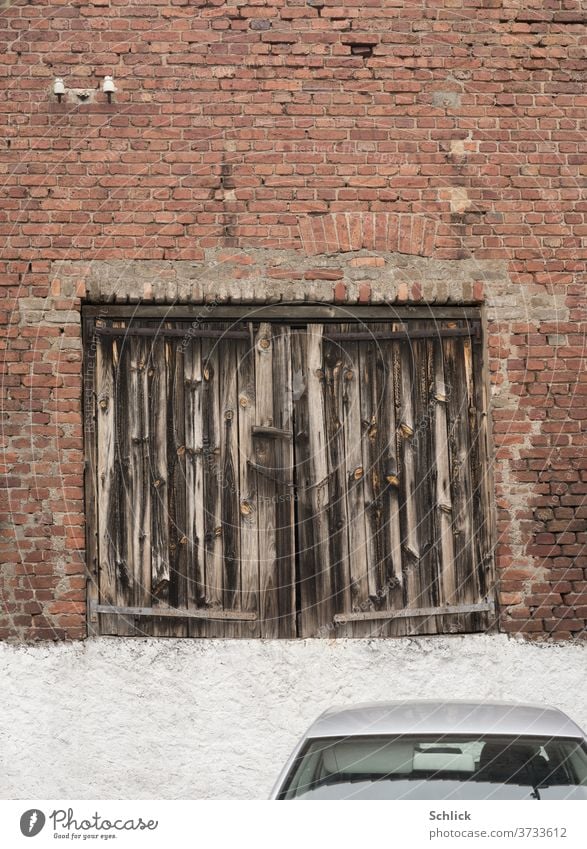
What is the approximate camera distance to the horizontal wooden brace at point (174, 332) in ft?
24.9

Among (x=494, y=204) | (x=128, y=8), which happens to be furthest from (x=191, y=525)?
(x=128, y=8)

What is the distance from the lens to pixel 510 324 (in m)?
7.71

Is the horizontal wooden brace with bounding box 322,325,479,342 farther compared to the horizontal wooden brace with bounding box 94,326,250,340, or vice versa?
the horizontal wooden brace with bounding box 322,325,479,342

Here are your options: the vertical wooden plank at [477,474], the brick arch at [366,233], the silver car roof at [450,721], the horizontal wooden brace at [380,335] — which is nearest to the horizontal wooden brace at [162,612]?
the vertical wooden plank at [477,474]

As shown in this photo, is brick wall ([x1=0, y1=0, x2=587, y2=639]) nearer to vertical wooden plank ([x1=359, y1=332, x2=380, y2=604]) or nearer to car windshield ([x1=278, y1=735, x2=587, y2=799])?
A: vertical wooden plank ([x1=359, y1=332, x2=380, y2=604])

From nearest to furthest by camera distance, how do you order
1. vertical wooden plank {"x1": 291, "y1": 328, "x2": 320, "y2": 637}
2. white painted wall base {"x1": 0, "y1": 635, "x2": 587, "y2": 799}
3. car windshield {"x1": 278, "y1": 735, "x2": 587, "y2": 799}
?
car windshield {"x1": 278, "y1": 735, "x2": 587, "y2": 799}
white painted wall base {"x1": 0, "y1": 635, "x2": 587, "y2": 799}
vertical wooden plank {"x1": 291, "y1": 328, "x2": 320, "y2": 637}

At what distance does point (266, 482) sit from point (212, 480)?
1.16 ft

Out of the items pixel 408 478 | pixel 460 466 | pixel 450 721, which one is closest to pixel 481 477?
pixel 460 466

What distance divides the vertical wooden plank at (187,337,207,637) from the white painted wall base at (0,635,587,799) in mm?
311

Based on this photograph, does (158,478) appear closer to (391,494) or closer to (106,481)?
(106,481)

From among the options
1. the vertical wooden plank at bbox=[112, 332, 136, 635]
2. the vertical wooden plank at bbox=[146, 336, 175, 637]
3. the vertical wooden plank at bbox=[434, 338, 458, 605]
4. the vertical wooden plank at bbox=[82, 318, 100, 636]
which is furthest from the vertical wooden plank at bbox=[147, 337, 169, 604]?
the vertical wooden plank at bbox=[434, 338, 458, 605]

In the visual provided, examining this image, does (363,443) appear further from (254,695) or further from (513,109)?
(513,109)

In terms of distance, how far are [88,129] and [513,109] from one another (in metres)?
2.87

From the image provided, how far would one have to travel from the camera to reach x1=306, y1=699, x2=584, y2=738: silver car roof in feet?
15.6
